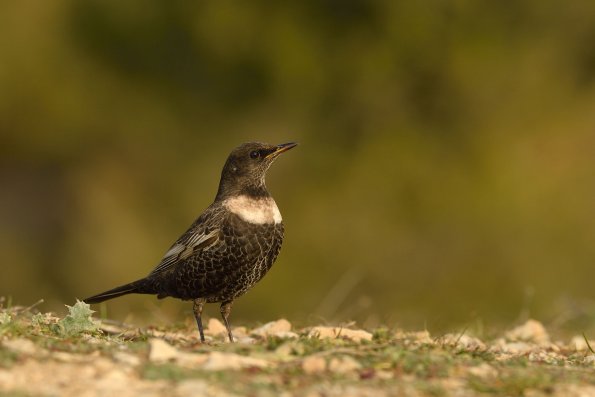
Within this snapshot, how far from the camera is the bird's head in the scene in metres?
6.83

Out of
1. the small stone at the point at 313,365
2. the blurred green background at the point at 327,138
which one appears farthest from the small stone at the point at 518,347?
the blurred green background at the point at 327,138

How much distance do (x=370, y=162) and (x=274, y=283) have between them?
2.37 m

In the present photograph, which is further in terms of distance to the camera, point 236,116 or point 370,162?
point 236,116

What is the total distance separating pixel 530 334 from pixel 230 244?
249 centimetres

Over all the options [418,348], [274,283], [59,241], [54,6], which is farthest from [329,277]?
[418,348]

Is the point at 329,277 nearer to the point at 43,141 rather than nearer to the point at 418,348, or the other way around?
the point at 43,141

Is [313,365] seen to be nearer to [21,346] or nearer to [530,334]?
[21,346]

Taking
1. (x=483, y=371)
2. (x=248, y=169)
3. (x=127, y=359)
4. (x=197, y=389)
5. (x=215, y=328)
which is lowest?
(x=197, y=389)

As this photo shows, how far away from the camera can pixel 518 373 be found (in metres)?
4.75

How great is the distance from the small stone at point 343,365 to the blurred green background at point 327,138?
9.58m

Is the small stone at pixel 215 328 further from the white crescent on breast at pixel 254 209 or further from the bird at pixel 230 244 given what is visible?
the white crescent on breast at pixel 254 209

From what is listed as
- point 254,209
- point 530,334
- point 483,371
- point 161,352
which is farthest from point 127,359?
point 530,334

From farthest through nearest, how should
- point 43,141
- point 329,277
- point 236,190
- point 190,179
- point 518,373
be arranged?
point 43,141
point 190,179
point 329,277
point 236,190
point 518,373

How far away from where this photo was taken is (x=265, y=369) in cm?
456
